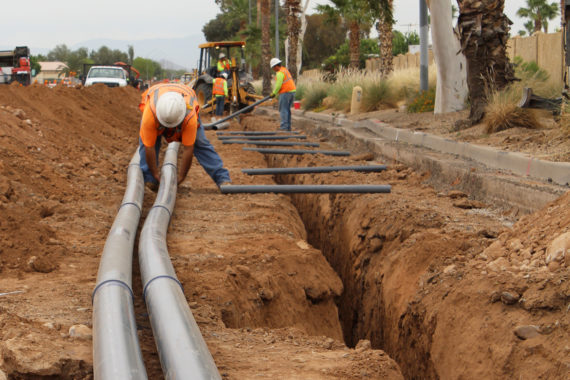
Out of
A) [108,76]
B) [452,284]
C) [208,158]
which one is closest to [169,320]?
[452,284]

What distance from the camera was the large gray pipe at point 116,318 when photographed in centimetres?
261

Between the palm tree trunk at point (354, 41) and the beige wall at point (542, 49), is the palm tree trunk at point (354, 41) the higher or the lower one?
the higher one

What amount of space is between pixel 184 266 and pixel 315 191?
2111 mm

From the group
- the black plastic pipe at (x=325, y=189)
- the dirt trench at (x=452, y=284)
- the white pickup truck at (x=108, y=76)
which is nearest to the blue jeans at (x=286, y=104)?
the dirt trench at (x=452, y=284)

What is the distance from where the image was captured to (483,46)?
9922 millimetres

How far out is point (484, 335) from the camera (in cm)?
359

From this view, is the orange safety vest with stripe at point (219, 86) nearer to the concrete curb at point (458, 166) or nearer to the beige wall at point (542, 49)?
the concrete curb at point (458, 166)

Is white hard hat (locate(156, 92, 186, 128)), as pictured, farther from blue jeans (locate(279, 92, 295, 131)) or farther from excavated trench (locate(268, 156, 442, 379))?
blue jeans (locate(279, 92, 295, 131))

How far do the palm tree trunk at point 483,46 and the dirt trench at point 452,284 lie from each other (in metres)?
3.34

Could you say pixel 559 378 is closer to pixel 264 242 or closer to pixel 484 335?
pixel 484 335

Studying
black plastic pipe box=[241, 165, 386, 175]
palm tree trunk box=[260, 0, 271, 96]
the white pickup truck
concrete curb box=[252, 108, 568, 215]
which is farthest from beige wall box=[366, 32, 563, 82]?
the white pickup truck

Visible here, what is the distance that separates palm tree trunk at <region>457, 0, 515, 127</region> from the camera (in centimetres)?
977

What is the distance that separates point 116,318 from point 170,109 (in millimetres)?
3593

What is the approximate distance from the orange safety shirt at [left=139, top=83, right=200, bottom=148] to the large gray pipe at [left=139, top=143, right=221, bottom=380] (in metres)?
2.05
